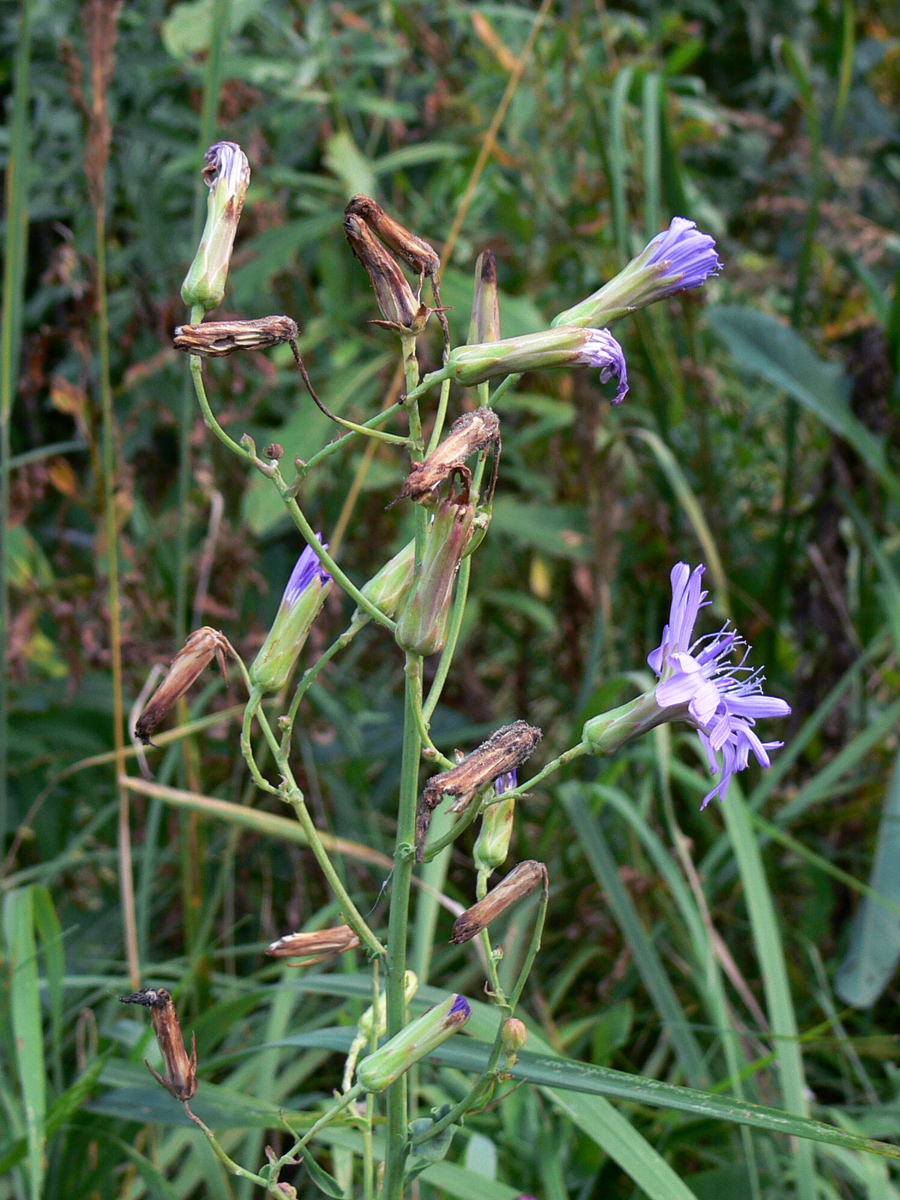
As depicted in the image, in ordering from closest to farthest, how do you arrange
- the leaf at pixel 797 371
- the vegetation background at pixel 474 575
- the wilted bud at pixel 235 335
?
the wilted bud at pixel 235 335 < the vegetation background at pixel 474 575 < the leaf at pixel 797 371

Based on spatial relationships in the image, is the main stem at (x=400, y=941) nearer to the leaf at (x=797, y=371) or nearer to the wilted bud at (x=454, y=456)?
the wilted bud at (x=454, y=456)

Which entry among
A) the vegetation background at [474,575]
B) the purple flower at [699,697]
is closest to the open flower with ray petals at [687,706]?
the purple flower at [699,697]

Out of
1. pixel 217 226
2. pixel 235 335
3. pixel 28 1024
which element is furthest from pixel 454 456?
pixel 28 1024

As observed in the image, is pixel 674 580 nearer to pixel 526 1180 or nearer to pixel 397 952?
pixel 397 952

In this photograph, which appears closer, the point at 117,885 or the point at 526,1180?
the point at 526,1180

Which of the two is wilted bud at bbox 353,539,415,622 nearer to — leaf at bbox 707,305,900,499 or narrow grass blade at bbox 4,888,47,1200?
narrow grass blade at bbox 4,888,47,1200

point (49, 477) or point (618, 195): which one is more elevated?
point (618, 195)

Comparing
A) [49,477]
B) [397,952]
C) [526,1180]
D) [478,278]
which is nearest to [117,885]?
[49,477]

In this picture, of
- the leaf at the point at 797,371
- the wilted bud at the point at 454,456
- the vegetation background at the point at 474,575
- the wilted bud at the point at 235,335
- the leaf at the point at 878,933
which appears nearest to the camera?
the wilted bud at the point at 454,456
